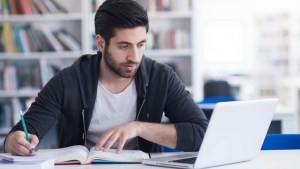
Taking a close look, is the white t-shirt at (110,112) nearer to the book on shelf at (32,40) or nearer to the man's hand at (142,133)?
the man's hand at (142,133)

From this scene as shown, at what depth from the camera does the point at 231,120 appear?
1.66 m

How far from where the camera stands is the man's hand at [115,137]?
5.97 ft

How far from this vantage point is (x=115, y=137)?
1821 mm

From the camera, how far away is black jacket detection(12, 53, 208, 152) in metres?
2.14

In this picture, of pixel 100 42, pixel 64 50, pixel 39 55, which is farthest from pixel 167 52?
pixel 100 42

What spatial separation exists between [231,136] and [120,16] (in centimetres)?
67

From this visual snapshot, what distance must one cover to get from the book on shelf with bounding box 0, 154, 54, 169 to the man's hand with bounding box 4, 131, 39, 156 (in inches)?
2.2

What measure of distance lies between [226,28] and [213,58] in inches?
28.3

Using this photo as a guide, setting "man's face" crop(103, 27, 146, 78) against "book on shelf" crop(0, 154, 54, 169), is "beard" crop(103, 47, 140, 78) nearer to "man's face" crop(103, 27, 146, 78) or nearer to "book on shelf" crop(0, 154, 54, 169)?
"man's face" crop(103, 27, 146, 78)

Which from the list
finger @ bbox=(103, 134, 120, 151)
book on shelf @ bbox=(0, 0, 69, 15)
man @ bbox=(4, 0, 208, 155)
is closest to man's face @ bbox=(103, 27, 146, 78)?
man @ bbox=(4, 0, 208, 155)

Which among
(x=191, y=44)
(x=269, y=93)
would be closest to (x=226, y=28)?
(x=269, y=93)

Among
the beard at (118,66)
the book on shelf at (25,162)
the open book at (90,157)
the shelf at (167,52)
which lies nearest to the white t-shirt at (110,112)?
the beard at (118,66)

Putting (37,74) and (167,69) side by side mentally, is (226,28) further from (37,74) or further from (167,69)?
(167,69)

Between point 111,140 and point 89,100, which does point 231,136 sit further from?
point 89,100
